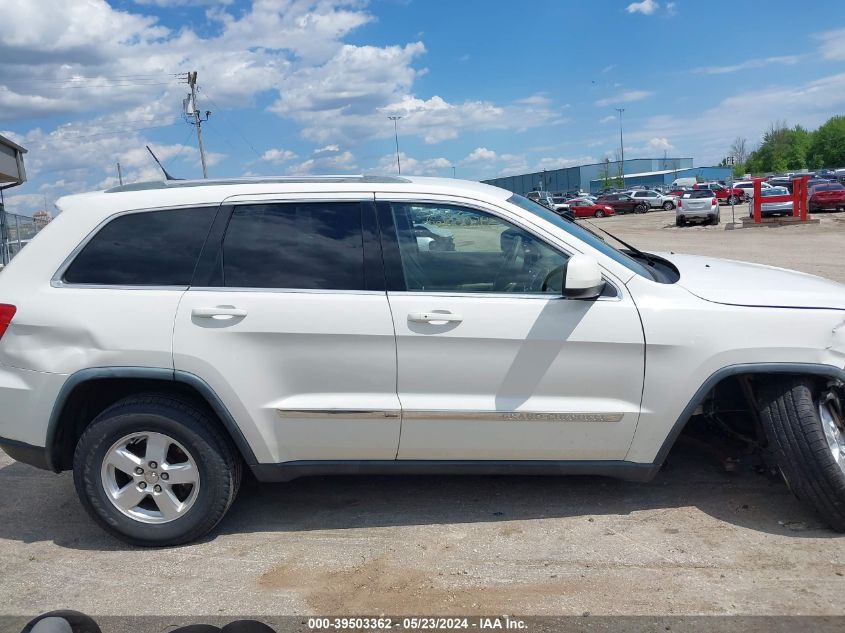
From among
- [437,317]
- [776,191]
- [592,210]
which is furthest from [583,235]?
[592,210]

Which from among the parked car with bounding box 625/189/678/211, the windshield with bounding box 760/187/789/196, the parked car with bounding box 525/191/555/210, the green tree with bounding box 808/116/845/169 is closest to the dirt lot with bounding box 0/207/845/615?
the parked car with bounding box 525/191/555/210

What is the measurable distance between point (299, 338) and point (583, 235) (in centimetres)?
160

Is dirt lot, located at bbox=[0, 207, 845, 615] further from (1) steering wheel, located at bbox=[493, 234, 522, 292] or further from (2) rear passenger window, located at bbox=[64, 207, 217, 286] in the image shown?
(2) rear passenger window, located at bbox=[64, 207, 217, 286]

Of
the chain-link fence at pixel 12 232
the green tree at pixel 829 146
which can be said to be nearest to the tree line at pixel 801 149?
the green tree at pixel 829 146

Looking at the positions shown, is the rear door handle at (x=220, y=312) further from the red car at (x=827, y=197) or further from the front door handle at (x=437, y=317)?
the red car at (x=827, y=197)

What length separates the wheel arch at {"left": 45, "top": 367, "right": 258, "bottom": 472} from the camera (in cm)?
361

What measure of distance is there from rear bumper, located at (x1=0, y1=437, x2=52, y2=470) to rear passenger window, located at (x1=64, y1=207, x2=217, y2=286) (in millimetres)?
861

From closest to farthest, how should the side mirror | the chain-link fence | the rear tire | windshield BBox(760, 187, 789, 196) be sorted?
the side mirror, the rear tire, the chain-link fence, windshield BBox(760, 187, 789, 196)

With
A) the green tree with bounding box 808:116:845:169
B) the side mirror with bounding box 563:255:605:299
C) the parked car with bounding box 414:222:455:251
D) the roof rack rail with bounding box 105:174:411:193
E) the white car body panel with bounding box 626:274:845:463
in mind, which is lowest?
the white car body panel with bounding box 626:274:845:463

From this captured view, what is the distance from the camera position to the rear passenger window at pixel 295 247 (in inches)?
146

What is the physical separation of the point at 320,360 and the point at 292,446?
48cm

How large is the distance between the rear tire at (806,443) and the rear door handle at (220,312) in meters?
2.60

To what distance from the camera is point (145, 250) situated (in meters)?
3.78

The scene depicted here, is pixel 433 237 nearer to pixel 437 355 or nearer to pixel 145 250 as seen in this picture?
pixel 437 355
